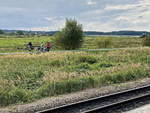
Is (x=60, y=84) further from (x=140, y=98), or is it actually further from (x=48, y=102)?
(x=140, y=98)

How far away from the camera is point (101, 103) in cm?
945

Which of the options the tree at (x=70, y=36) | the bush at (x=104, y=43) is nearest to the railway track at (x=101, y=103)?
the tree at (x=70, y=36)

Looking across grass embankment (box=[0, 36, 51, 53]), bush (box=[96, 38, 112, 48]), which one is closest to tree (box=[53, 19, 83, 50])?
grass embankment (box=[0, 36, 51, 53])

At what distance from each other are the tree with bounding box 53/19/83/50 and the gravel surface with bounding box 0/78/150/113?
120 feet

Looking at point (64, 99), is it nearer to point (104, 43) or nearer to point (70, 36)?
point (70, 36)

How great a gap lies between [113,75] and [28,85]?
4787mm

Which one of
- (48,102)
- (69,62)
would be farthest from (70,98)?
(69,62)

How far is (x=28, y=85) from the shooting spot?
12352 millimetres

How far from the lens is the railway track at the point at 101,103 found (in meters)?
8.31

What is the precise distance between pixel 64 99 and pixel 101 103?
1557mm

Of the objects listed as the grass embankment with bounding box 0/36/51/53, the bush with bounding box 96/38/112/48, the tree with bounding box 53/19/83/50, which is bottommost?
the grass embankment with bounding box 0/36/51/53

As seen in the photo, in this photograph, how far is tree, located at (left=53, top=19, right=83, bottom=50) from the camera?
4944 centimetres

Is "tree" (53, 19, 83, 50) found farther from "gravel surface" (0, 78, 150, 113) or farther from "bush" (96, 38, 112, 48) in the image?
"gravel surface" (0, 78, 150, 113)

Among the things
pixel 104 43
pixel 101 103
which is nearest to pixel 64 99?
pixel 101 103
